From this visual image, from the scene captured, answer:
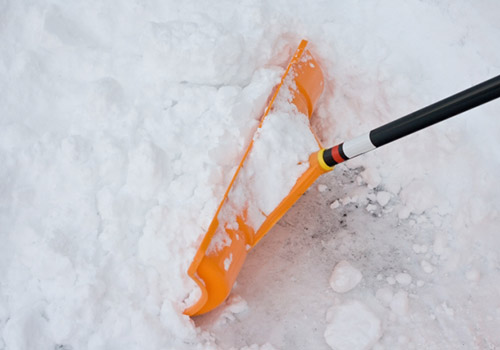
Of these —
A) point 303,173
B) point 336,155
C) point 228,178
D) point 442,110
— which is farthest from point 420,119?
point 228,178

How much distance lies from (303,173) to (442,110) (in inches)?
19.4

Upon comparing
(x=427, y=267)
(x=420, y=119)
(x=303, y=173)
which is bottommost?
Result: (x=427, y=267)

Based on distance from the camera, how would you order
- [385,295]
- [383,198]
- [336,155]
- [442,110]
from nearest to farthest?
[442,110]
[336,155]
[385,295]
[383,198]

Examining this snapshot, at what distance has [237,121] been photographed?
1566 millimetres

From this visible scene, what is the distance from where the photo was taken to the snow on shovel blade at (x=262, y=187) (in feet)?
4.56

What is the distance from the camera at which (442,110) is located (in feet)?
3.84

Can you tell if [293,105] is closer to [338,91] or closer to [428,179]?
[338,91]

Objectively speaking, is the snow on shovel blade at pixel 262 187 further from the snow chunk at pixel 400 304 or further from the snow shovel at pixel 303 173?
the snow chunk at pixel 400 304

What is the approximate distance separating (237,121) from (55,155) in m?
0.58

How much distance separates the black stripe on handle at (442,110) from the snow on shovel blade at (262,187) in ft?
0.92

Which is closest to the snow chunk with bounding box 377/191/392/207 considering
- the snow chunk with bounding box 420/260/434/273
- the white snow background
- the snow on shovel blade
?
the white snow background

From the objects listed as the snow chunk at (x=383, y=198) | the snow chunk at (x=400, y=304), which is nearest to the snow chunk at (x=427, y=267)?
the snow chunk at (x=400, y=304)

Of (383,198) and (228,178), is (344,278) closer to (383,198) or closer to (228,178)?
(383,198)

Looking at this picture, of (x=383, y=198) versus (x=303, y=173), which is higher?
(x=303, y=173)
